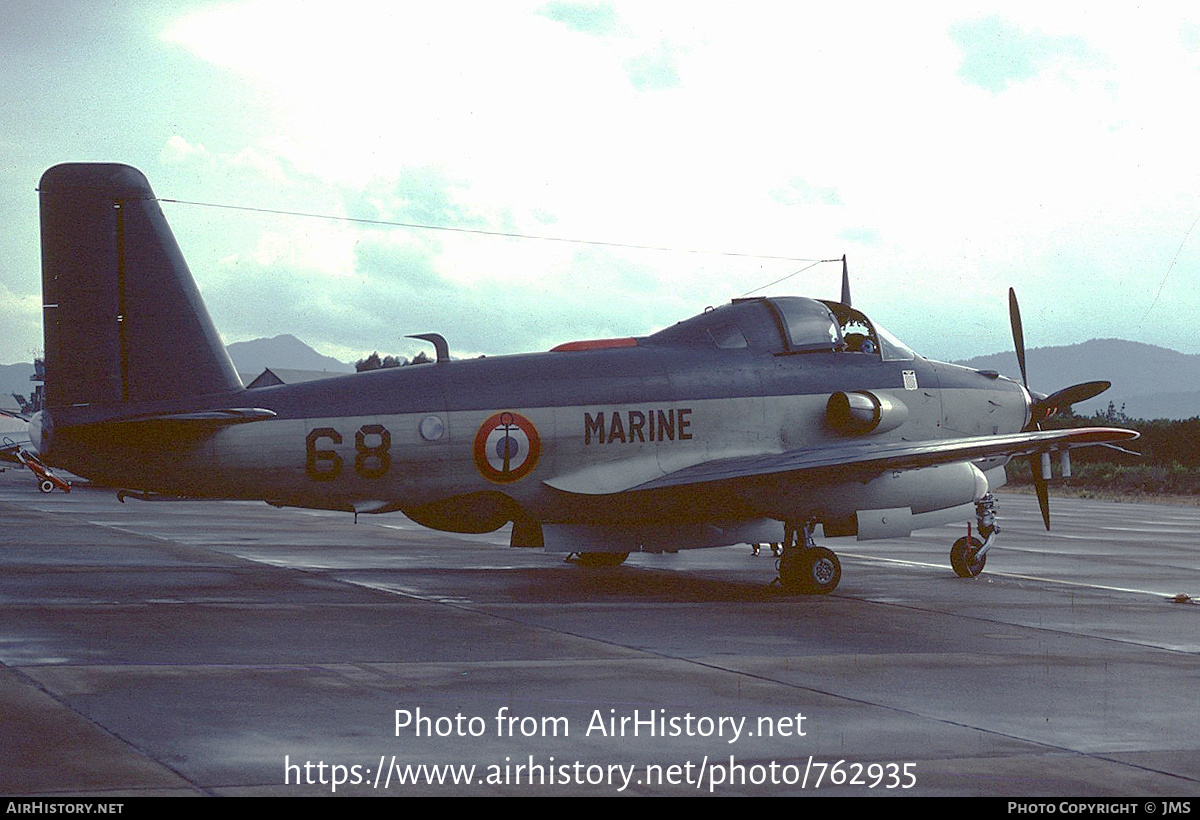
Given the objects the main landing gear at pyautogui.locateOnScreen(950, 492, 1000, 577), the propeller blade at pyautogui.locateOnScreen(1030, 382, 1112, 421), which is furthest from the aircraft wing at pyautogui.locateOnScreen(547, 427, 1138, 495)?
the propeller blade at pyautogui.locateOnScreen(1030, 382, 1112, 421)

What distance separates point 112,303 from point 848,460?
910 cm

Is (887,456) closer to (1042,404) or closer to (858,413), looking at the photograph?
(858,413)

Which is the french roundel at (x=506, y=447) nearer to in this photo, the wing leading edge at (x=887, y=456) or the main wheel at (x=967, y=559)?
the wing leading edge at (x=887, y=456)

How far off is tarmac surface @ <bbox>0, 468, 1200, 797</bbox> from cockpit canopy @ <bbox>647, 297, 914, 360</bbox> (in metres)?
3.40

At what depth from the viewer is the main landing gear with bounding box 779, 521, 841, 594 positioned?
17.0m

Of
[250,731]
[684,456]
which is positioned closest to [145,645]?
[250,731]

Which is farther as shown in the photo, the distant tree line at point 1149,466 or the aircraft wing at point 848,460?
the distant tree line at point 1149,466

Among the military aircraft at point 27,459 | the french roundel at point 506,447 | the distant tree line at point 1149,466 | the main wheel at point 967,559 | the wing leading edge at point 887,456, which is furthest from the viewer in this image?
the distant tree line at point 1149,466

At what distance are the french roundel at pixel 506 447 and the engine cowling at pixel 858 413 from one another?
427 cm

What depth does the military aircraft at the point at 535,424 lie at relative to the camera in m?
15.7

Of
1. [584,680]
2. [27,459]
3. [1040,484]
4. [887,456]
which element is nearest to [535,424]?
[887,456]

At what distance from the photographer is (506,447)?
16.6 meters

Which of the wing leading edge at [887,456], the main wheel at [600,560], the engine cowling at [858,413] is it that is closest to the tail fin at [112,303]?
the wing leading edge at [887,456]

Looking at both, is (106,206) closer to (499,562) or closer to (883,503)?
(499,562)
